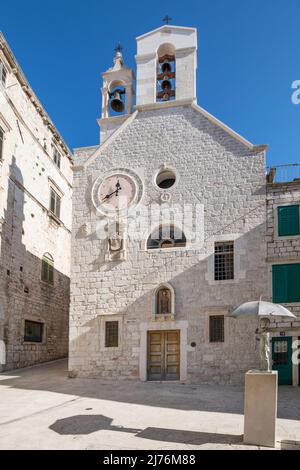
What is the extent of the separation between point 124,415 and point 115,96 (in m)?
15.7

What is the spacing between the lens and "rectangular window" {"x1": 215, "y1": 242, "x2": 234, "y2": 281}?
710 inches

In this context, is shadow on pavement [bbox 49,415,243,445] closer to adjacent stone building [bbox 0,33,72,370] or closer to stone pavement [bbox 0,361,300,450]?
stone pavement [bbox 0,361,300,450]

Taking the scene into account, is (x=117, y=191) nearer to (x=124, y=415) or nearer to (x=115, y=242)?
(x=115, y=242)

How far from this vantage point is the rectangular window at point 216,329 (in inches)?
691

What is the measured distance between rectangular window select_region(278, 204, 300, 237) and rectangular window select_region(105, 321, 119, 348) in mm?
7110

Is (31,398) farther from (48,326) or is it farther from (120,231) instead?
(48,326)

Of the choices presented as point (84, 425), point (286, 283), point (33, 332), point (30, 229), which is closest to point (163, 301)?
point (286, 283)

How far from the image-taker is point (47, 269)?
25.1 meters

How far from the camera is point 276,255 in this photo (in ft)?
57.8

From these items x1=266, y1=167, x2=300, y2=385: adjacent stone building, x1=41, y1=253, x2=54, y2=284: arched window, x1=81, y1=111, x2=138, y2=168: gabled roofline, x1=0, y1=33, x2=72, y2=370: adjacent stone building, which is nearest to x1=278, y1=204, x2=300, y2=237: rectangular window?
x1=266, y1=167, x2=300, y2=385: adjacent stone building

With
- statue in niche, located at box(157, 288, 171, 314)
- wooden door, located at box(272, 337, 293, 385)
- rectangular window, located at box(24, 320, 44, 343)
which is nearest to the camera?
wooden door, located at box(272, 337, 293, 385)

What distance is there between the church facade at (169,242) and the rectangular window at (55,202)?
580cm

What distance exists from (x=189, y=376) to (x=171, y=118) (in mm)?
10354

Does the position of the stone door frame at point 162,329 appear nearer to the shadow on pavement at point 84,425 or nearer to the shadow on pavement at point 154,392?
the shadow on pavement at point 154,392
